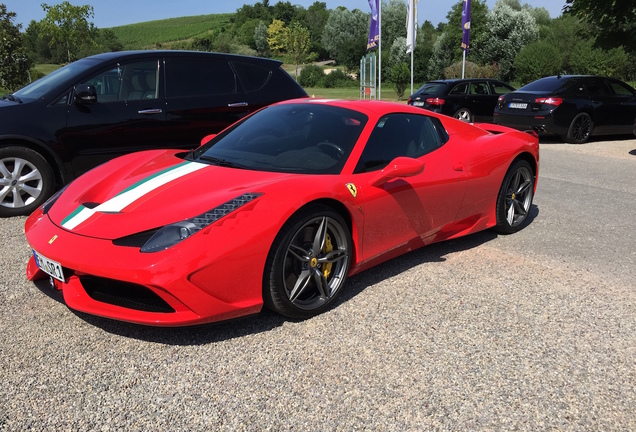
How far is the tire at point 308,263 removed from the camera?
2.92 metres

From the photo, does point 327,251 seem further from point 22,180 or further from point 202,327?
point 22,180

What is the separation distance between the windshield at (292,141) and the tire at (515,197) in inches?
66.3

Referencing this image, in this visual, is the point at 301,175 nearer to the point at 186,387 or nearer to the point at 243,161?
the point at 243,161

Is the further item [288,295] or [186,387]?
[288,295]

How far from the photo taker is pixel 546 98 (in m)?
11.2

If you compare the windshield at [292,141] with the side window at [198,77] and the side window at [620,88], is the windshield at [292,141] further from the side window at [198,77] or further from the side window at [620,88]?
the side window at [620,88]

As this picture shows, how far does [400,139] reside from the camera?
3.88 metres

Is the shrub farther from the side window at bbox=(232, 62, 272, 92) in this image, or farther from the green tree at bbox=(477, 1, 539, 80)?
the side window at bbox=(232, 62, 272, 92)

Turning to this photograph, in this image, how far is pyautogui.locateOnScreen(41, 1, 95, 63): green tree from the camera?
113 feet

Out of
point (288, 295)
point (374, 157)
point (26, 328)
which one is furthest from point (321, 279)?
point (26, 328)

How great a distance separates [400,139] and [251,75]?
3.28m

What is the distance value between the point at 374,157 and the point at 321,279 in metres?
0.92

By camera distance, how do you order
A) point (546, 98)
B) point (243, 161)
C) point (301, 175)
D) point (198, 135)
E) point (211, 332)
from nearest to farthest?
1. point (211, 332)
2. point (301, 175)
3. point (243, 161)
4. point (198, 135)
5. point (546, 98)

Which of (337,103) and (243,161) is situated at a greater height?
(337,103)
